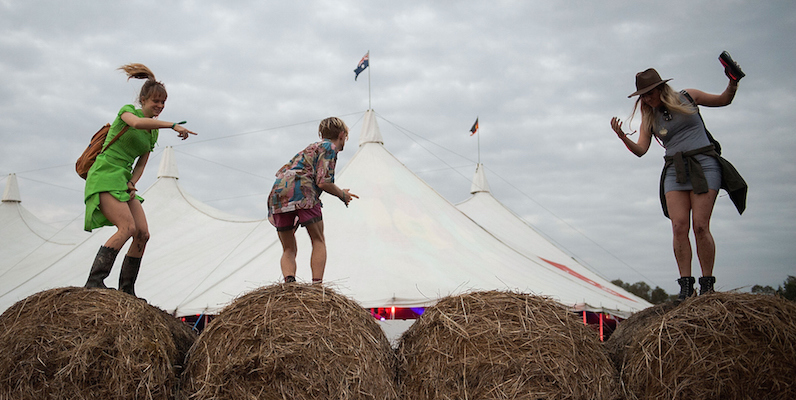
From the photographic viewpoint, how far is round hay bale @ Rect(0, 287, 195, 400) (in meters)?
2.45

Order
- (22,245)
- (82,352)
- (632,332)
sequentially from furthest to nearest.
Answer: (22,245) → (632,332) → (82,352)

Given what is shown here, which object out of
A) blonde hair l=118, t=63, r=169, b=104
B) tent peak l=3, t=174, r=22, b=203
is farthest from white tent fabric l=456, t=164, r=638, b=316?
tent peak l=3, t=174, r=22, b=203

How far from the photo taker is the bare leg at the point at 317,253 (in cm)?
349

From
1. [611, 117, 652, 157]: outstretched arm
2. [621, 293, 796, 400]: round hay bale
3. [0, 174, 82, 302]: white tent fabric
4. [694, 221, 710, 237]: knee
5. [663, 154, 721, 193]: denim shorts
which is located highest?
[0, 174, 82, 302]: white tent fabric

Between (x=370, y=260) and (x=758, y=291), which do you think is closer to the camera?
(x=758, y=291)

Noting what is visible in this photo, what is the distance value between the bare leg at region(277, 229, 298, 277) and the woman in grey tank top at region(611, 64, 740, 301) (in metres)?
2.00

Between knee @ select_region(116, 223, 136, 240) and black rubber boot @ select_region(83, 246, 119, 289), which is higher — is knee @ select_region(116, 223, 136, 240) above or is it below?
above

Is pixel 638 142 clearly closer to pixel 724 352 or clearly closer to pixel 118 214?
pixel 724 352

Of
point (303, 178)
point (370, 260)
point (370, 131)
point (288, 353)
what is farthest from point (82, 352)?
point (370, 131)

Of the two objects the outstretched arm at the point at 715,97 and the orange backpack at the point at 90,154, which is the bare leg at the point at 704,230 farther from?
the orange backpack at the point at 90,154

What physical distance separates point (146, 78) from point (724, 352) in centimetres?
345

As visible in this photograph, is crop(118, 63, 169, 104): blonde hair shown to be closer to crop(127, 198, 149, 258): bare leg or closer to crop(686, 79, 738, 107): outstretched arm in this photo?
crop(127, 198, 149, 258): bare leg

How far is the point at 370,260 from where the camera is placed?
5988 millimetres

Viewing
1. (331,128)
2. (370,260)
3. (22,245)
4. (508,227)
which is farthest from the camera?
(22,245)
